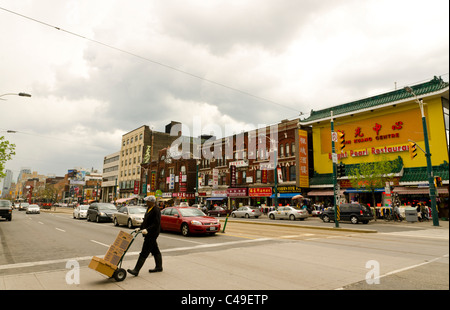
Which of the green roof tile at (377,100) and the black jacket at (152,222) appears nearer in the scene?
the black jacket at (152,222)

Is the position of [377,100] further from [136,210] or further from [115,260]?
[115,260]

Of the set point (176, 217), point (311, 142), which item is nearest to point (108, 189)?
point (311, 142)

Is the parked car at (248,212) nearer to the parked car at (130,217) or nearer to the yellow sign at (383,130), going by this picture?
the yellow sign at (383,130)

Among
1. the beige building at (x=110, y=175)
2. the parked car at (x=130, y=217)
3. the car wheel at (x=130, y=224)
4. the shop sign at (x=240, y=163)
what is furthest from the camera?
the beige building at (x=110, y=175)

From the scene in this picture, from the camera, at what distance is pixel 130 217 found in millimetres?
18047

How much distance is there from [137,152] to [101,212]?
199 feet

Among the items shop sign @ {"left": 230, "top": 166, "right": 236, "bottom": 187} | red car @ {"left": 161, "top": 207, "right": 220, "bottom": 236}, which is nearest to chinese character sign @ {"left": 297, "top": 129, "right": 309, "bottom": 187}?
shop sign @ {"left": 230, "top": 166, "right": 236, "bottom": 187}

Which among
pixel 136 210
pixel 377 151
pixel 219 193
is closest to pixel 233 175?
pixel 219 193

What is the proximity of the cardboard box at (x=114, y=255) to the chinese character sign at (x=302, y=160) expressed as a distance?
3367 centimetres

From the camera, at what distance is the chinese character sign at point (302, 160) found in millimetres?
38031

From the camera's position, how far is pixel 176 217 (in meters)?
14.8

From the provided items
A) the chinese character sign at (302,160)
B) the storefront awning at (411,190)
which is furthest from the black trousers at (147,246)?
the chinese character sign at (302,160)

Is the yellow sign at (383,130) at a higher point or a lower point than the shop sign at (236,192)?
higher
